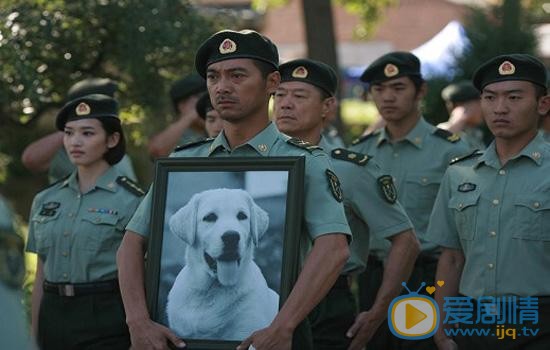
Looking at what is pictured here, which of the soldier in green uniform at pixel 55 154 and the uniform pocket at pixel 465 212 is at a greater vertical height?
the soldier in green uniform at pixel 55 154

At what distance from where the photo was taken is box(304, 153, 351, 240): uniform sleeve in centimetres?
411

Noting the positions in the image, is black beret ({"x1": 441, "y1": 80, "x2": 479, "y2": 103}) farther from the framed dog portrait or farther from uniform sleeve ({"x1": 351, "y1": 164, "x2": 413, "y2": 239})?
the framed dog portrait

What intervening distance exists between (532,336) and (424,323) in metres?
0.89

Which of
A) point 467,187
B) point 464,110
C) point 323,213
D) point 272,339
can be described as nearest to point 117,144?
point 467,187

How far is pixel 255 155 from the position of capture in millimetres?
4324

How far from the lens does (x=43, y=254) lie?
19.6ft

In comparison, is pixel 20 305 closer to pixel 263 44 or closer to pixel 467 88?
pixel 263 44

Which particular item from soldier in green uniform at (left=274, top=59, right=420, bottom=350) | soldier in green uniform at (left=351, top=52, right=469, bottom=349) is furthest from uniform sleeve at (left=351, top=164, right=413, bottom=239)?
soldier in green uniform at (left=351, top=52, right=469, bottom=349)

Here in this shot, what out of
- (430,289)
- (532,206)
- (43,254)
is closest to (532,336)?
(532,206)

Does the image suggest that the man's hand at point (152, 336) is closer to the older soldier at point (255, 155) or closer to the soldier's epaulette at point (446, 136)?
the older soldier at point (255, 155)

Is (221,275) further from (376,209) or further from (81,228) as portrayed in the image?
(81,228)

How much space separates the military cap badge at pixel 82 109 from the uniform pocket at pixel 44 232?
0.56 meters

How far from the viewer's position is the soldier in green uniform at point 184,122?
25.4 feet

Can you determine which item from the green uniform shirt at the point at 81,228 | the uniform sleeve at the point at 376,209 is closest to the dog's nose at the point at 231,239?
the uniform sleeve at the point at 376,209
